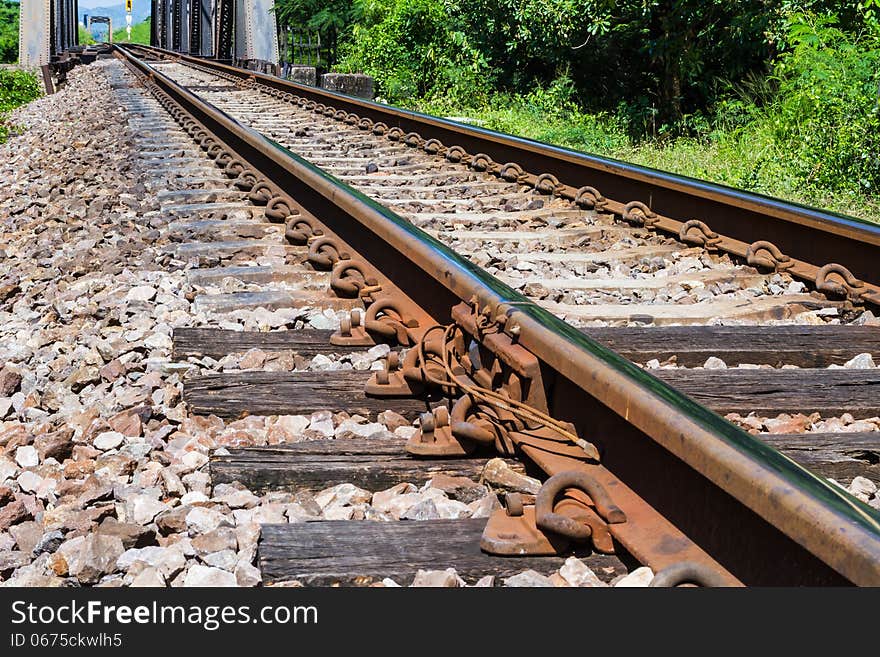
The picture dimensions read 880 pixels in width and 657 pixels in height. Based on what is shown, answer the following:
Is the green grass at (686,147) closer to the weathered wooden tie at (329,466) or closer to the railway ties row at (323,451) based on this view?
the railway ties row at (323,451)

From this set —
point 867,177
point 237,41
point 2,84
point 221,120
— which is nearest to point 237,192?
point 221,120

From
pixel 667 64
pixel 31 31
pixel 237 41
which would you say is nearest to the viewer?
pixel 667 64

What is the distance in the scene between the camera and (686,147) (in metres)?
10.4

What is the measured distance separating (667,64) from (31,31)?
12.0 meters

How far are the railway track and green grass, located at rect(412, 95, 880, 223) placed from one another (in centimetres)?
189

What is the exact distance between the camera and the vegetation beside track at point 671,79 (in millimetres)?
7676

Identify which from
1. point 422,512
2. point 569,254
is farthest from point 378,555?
point 569,254

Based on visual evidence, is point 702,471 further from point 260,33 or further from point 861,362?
point 260,33

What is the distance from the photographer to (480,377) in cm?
268

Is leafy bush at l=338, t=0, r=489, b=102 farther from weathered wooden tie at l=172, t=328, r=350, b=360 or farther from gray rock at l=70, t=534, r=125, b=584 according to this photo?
gray rock at l=70, t=534, r=125, b=584

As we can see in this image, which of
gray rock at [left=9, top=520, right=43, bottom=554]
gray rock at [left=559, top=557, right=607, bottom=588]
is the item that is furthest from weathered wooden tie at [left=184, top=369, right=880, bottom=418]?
gray rock at [left=559, top=557, right=607, bottom=588]

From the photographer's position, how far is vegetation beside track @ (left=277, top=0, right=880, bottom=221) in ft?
25.2

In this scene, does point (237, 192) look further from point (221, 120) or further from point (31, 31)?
point (31, 31)

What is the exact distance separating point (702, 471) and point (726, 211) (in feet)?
10.9
